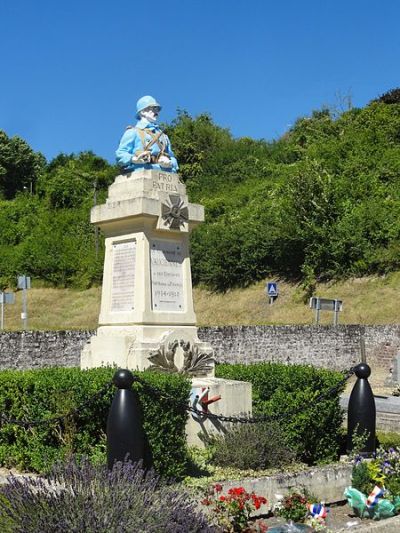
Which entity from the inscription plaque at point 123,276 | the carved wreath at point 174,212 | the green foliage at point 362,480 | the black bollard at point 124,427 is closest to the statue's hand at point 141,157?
the carved wreath at point 174,212

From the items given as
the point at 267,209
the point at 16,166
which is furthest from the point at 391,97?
the point at 16,166

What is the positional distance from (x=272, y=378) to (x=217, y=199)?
129 ft

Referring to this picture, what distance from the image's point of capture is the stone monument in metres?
8.91

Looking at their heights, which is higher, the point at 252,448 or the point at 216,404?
the point at 216,404

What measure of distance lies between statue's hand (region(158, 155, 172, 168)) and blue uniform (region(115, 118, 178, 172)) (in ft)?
0.11

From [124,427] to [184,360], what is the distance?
2.93 metres

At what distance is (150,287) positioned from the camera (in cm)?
918

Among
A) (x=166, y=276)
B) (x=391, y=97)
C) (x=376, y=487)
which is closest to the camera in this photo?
(x=376, y=487)

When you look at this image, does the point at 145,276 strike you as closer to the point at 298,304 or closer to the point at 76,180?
the point at 298,304

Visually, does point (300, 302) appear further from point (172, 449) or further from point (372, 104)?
point (172, 449)

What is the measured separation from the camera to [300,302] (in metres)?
34.9

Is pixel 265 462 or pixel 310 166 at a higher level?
pixel 310 166

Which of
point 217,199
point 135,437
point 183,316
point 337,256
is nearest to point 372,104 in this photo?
point 217,199

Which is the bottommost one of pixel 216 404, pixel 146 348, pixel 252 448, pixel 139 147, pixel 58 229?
pixel 252 448
